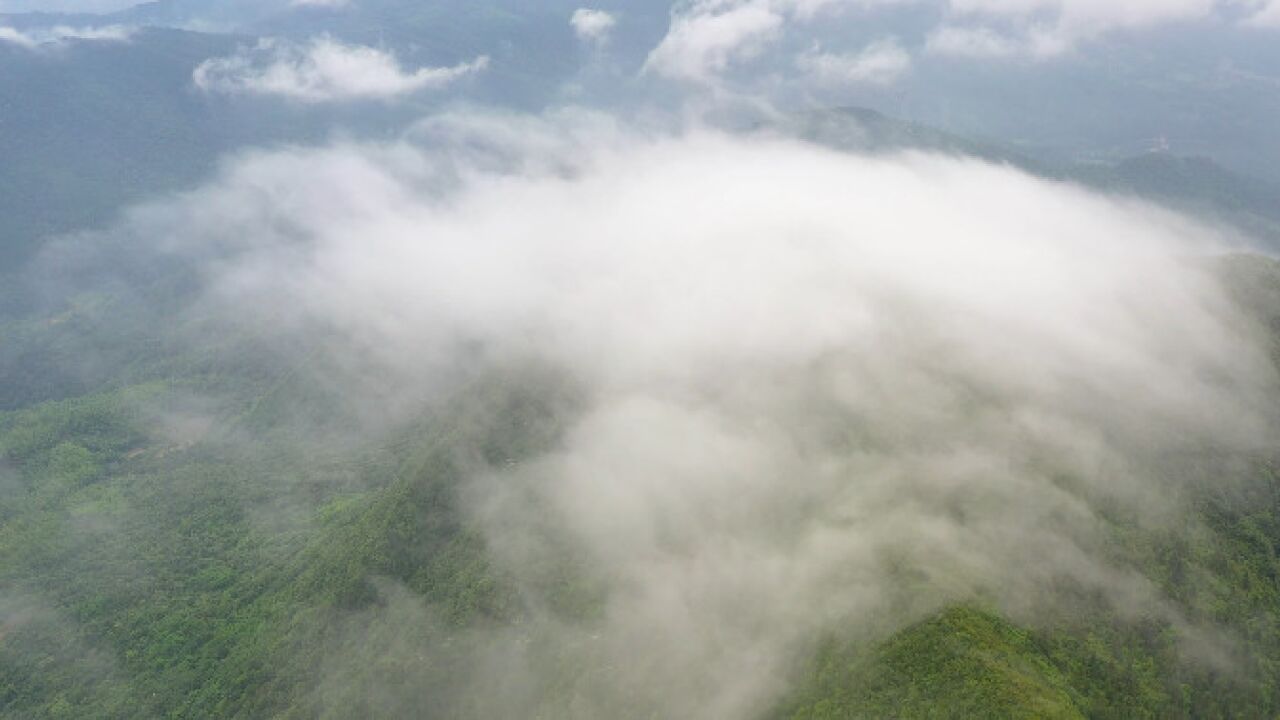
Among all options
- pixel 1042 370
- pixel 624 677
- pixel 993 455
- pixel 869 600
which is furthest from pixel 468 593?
pixel 1042 370

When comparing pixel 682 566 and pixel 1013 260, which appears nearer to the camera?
pixel 682 566

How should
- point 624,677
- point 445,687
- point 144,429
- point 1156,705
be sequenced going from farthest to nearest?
1. point 144,429
2. point 445,687
3. point 624,677
4. point 1156,705

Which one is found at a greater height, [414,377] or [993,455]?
[993,455]

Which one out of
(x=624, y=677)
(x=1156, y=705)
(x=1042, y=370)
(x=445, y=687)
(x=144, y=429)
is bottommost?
(x=144, y=429)

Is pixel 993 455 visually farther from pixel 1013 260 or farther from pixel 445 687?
pixel 1013 260

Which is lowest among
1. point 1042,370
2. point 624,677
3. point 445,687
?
point 445,687

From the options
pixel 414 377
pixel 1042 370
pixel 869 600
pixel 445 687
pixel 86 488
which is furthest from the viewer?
pixel 414 377

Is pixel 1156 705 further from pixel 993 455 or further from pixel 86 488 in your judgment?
pixel 86 488

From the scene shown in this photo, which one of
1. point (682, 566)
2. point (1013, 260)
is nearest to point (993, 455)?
point (682, 566)

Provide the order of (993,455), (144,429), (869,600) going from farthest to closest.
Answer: (144,429), (993,455), (869,600)
